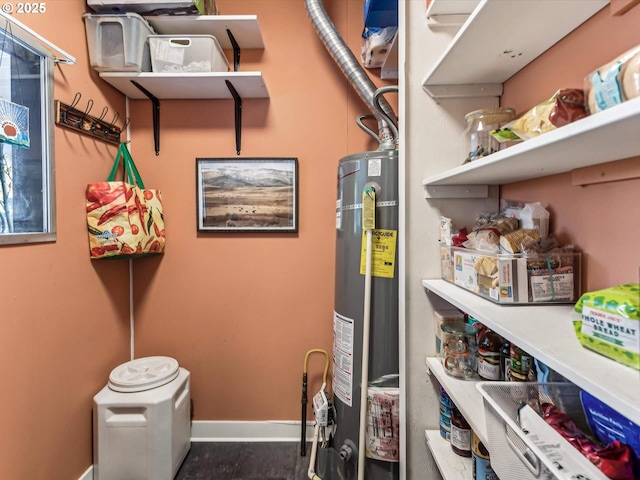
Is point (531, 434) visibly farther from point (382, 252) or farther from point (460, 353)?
point (382, 252)

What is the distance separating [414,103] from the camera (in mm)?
1136

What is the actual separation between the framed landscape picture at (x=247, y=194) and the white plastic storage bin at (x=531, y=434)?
1332 millimetres

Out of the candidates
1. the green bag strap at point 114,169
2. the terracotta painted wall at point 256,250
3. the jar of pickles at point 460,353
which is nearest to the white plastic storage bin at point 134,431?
the terracotta painted wall at point 256,250

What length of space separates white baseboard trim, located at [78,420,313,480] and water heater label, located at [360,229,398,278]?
1160 millimetres

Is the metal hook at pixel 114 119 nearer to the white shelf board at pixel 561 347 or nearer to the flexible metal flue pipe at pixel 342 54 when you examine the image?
the flexible metal flue pipe at pixel 342 54

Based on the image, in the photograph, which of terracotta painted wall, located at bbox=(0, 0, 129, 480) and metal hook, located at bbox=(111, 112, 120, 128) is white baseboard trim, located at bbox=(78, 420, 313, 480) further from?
metal hook, located at bbox=(111, 112, 120, 128)

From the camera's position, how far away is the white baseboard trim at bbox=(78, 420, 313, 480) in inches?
73.1

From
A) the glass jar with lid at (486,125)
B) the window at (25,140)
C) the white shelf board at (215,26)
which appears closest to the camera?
the glass jar with lid at (486,125)

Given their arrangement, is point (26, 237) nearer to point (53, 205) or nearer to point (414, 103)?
point (53, 205)

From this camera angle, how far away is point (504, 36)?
2.65ft

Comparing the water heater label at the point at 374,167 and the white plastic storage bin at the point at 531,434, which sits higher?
the water heater label at the point at 374,167

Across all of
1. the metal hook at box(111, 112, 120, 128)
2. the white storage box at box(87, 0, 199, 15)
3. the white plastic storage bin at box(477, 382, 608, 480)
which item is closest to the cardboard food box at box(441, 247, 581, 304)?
the white plastic storage bin at box(477, 382, 608, 480)

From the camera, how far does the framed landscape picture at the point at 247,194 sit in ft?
5.95

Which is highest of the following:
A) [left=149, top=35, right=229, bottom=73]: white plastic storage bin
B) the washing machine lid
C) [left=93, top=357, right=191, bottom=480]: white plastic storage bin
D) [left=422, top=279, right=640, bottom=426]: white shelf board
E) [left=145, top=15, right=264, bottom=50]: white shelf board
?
[left=145, top=15, right=264, bottom=50]: white shelf board
